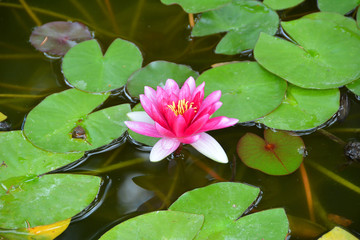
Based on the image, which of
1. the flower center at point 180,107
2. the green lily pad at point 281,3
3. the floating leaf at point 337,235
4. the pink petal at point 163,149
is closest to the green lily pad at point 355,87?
the green lily pad at point 281,3

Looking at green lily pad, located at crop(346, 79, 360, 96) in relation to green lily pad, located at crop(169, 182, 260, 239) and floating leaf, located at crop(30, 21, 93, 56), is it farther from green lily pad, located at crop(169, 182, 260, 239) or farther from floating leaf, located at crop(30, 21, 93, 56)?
floating leaf, located at crop(30, 21, 93, 56)

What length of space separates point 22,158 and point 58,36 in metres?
1.31

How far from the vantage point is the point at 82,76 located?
266 cm

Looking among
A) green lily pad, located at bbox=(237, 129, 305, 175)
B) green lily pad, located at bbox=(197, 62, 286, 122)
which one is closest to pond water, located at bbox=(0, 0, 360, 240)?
green lily pad, located at bbox=(237, 129, 305, 175)

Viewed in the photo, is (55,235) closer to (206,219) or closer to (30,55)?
(206,219)

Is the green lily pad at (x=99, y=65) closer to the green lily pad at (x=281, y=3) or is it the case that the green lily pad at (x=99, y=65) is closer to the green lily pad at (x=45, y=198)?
the green lily pad at (x=45, y=198)

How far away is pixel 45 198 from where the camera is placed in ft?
6.81

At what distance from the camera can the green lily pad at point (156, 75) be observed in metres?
2.61

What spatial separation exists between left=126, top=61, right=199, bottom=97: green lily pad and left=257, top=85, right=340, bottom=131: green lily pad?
701mm

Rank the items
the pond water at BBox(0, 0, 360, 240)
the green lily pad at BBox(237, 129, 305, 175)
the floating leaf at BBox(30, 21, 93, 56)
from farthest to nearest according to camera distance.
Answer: the floating leaf at BBox(30, 21, 93, 56) < the green lily pad at BBox(237, 129, 305, 175) < the pond water at BBox(0, 0, 360, 240)

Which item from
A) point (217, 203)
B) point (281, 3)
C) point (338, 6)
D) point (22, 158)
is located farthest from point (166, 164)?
point (338, 6)

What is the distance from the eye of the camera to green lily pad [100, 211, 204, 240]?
1.86 meters

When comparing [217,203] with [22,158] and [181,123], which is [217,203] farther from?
→ [22,158]

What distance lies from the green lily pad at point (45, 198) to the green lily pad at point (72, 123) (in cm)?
23
